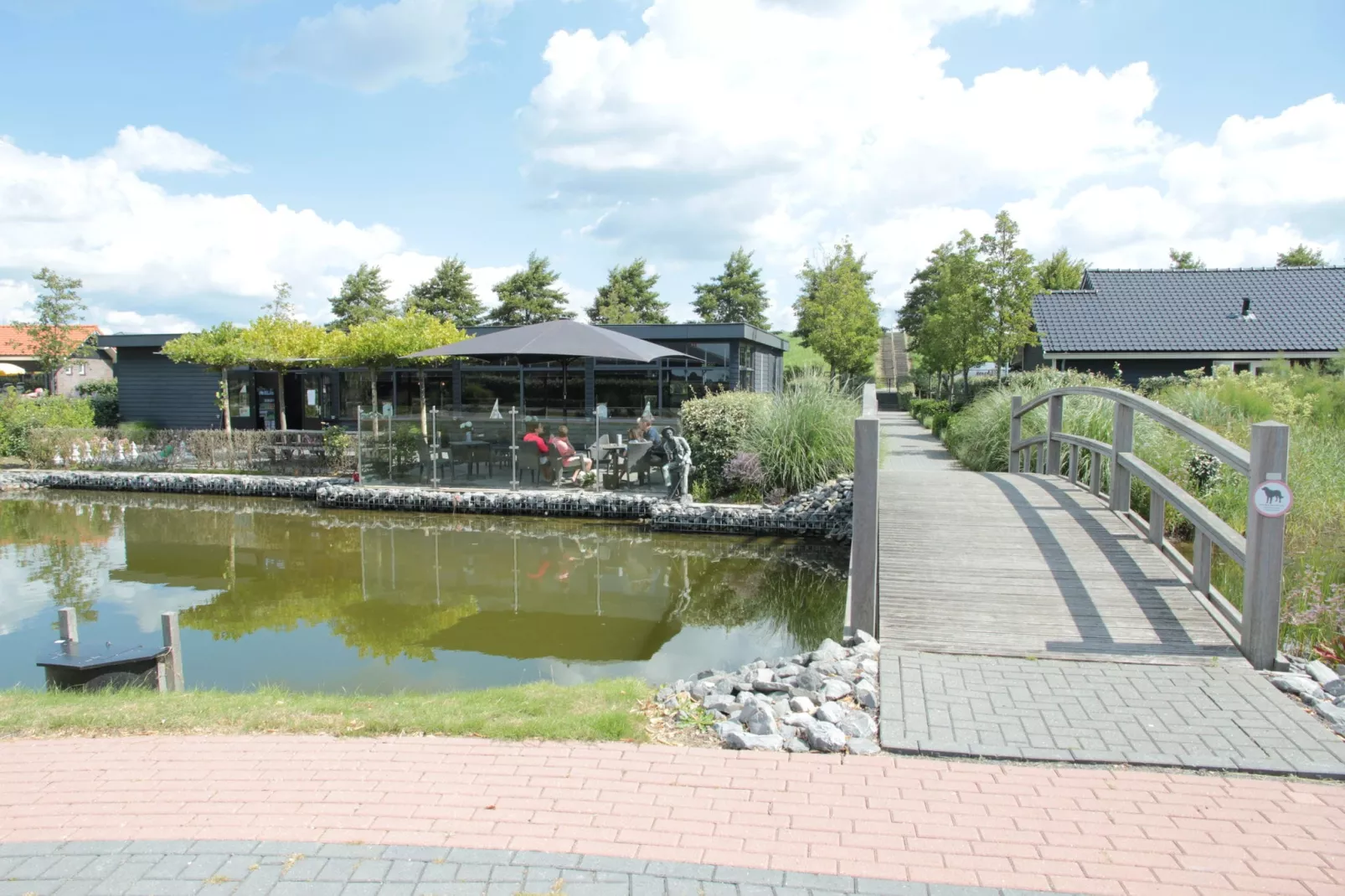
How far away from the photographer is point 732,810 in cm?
319

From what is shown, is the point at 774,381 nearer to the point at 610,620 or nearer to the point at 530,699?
the point at 610,620

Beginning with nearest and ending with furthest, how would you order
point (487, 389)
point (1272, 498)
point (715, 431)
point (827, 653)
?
point (1272, 498) < point (827, 653) < point (715, 431) < point (487, 389)

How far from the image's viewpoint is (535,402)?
22734 millimetres

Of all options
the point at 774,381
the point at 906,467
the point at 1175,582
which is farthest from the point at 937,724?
the point at 774,381

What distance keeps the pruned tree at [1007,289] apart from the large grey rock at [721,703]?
20.1 metres

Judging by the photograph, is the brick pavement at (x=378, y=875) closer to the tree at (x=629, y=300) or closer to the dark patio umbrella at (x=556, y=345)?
the dark patio umbrella at (x=556, y=345)

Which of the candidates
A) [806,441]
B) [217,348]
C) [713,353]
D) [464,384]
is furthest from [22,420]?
[806,441]

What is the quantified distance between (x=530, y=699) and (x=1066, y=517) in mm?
4407

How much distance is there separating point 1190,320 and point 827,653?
2019 centimetres

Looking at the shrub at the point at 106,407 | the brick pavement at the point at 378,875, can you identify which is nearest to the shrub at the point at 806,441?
the brick pavement at the point at 378,875

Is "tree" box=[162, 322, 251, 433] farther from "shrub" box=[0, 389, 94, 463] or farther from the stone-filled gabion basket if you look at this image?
"shrub" box=[0, 389, 94, 463]

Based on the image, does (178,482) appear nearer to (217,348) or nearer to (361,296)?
(217,348)

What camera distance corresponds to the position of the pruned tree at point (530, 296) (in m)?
44.9

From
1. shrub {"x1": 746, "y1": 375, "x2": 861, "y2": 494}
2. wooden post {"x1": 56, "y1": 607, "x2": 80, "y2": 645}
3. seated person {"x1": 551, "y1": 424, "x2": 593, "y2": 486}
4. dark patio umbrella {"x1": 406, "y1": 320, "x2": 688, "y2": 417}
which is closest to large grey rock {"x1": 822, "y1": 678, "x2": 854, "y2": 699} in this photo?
wooden post {"x1": 56, "y1": 607, "x2": 80, "y2": 645}
